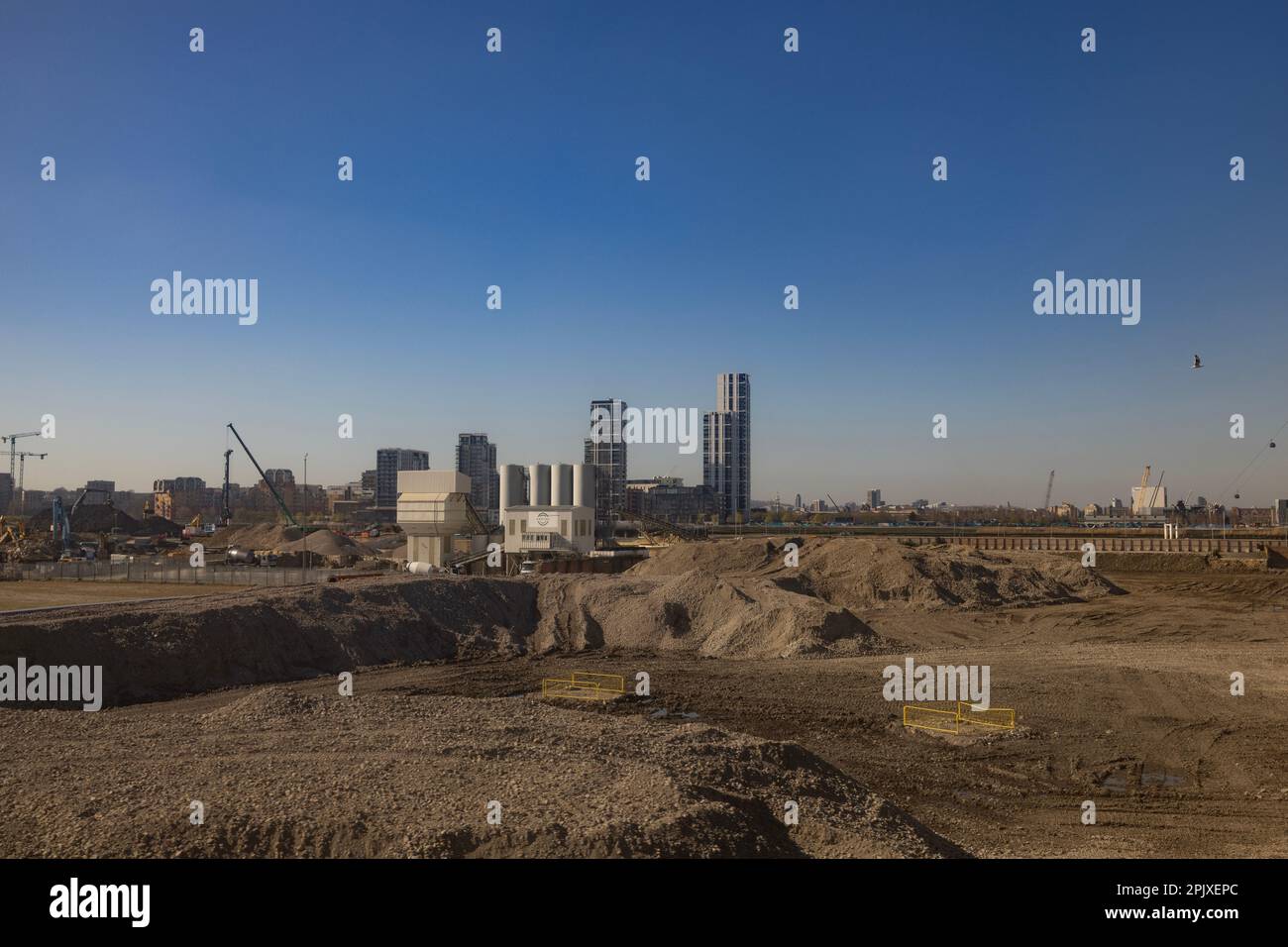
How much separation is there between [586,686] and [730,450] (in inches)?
5772

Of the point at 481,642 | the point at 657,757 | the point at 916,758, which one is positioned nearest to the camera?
the point at 657,757

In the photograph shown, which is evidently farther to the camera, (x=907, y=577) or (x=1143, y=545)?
(x=1143, y=545)

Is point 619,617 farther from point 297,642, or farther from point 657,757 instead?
point 657,757

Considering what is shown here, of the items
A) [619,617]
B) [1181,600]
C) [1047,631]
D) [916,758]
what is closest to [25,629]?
[619,617]

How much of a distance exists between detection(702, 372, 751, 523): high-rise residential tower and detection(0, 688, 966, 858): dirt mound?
15325 cm

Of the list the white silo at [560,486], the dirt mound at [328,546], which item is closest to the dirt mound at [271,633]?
the white silo at [560,486]

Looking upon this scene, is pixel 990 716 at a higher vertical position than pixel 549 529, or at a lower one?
lower

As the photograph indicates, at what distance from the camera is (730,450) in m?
174

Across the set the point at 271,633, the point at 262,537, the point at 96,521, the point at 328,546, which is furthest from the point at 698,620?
the point at 96,521

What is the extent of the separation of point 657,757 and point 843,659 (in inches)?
829

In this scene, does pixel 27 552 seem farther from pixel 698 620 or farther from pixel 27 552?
pixel 698 620

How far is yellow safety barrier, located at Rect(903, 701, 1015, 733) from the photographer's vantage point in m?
23.5

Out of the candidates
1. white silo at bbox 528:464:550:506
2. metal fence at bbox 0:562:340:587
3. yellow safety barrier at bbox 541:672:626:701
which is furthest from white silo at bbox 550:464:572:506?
yellow safety barrier at bbox 541:672:626:701

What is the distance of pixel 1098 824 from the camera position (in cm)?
1642
